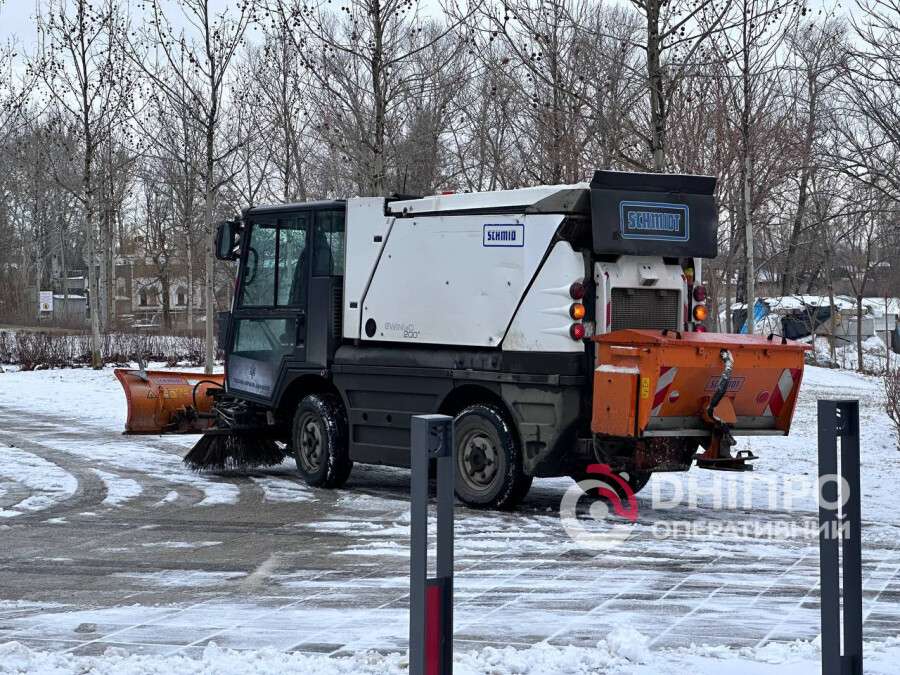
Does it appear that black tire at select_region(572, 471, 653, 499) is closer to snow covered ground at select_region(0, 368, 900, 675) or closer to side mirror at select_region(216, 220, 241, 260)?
snow covered ground at select_region(0, 368, 900, 675)

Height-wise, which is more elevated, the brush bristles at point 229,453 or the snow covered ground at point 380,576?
the brush bristles at point 229,453

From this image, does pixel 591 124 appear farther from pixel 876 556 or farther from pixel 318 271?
pixel 876 556

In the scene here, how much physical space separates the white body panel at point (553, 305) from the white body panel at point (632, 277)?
220 millimetres

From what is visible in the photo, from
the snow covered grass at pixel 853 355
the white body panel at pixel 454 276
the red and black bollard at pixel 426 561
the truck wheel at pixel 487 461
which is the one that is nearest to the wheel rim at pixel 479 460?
the truck wheel at pixel 487 461

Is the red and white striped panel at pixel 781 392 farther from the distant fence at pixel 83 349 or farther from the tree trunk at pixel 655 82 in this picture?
the distant fence at pixel 83 349

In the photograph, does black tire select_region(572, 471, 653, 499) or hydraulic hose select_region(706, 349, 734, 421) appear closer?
hydraulic hose select_region(706, 349, 734, 421)

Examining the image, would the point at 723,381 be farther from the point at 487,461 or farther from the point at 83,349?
the point at 83,349

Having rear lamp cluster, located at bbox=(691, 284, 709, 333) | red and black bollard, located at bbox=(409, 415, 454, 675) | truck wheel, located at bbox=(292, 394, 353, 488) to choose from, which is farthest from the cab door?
red and black bollard, located at bbox=(409, 415, 454, 675)

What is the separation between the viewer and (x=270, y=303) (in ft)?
40.5

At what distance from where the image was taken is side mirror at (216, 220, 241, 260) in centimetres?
1252

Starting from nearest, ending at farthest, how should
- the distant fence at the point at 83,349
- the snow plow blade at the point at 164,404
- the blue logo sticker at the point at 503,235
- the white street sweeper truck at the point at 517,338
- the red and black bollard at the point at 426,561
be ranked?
the red and black bollard at the point at 426,561, the white street sweeper truck at the point at 517,338, the blue logo sticker at the point at 503,235, the snow plow blade at the point at 164,404, the distant fence at the point at 83,349

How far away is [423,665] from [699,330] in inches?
281

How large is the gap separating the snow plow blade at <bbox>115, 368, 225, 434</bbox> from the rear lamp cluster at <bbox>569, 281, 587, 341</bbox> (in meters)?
5.29

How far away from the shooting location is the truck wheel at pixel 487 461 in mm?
9961
